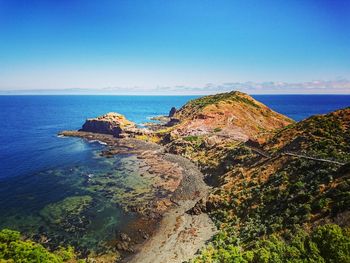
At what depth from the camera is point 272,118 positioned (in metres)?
126

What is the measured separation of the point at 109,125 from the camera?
4980 inches

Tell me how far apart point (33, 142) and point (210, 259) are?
102m

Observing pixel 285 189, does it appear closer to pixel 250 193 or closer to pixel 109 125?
pixel 250 193

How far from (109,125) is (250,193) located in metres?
91.3

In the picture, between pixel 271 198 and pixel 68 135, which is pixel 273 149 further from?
pixel 68 135

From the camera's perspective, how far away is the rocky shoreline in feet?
130

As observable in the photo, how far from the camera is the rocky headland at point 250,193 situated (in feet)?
113

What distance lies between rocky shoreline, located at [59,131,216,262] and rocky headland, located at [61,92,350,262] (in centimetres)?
18

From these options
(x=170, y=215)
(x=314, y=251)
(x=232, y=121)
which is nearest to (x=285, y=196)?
(x=314, y=251)

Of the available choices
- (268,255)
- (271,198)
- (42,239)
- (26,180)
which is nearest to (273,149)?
(271,198)

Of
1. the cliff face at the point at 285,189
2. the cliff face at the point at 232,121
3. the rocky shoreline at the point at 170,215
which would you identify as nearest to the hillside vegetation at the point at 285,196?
the cliff face at the point at 285,189

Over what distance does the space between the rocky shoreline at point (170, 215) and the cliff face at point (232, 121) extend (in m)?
21.4

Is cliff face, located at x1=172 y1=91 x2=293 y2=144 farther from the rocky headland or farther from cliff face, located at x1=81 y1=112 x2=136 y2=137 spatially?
cliff face, located at x1=81 y1=112 x2=136 y2=137

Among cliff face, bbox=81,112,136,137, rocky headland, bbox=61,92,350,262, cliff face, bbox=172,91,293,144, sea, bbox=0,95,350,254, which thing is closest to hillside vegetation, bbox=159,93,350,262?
rocky headland, bbox=61,92,350,262
